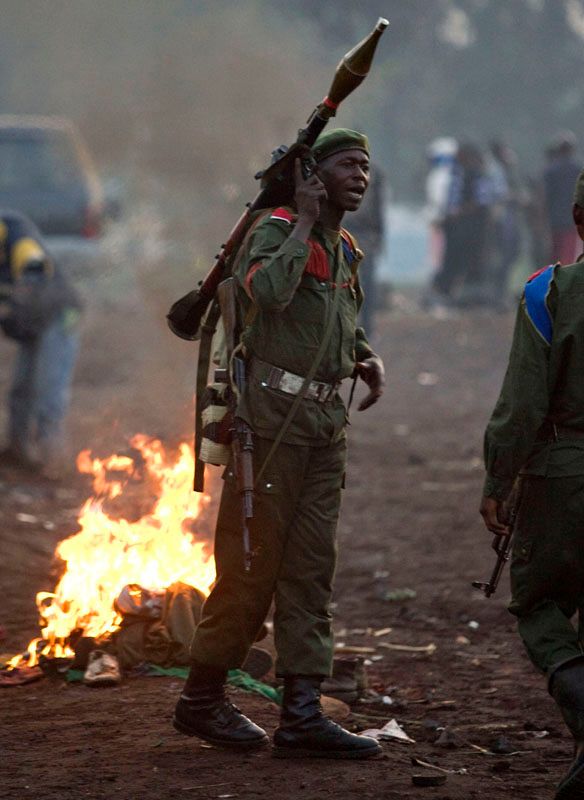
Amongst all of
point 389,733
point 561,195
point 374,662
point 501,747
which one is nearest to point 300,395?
point 389,733

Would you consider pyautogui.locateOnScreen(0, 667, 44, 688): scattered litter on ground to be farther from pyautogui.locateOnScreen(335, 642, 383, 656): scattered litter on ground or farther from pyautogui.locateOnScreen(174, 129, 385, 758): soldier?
pyautogui.locateOnScreen(335, 642, 383, 656): scattered litter on ground

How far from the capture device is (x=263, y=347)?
16.0 feet

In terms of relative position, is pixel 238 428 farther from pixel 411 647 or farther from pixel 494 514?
pixel 411 647

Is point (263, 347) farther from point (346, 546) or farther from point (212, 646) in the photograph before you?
point (346, 546)

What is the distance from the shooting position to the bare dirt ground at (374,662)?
15.5 ft

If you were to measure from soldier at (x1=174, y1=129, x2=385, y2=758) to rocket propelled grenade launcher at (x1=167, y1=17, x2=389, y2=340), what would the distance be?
7cm

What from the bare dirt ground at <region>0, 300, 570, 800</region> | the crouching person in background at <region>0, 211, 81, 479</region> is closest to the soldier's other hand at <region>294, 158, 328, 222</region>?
the bare dirt ground at <region>0, 300, 570, 800</region>

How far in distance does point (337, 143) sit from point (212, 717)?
1.94 metres

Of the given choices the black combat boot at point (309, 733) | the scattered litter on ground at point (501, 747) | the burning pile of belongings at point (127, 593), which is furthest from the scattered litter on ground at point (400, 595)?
the black combat boot at point (309, 733)

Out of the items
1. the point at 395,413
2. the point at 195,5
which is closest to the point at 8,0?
the point at 195,5

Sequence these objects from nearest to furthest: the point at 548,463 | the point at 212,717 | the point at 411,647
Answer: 1. the point at 548,463
2. the point at 212,717
3. the point at 411,647

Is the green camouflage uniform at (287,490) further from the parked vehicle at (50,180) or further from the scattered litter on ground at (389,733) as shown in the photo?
the parked vehicle at (50,180)

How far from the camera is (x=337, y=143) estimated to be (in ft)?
16.1

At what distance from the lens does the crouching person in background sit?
1030 centimetres
